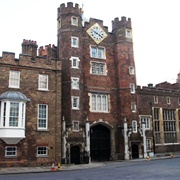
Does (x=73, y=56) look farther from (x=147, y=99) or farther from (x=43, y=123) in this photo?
(x=147, y=99)

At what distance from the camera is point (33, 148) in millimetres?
26812

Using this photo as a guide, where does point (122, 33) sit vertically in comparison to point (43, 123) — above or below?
above

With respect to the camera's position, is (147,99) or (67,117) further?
(147,99)

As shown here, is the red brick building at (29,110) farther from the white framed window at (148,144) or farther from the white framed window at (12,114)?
the white framed window at (148,144)

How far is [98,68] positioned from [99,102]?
15.5 feet

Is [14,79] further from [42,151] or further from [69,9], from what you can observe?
[69,9]

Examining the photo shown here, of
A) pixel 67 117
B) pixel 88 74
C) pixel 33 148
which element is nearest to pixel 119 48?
pixel 88 74

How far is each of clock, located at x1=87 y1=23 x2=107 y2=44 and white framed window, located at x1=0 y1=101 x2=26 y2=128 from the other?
15.1 m

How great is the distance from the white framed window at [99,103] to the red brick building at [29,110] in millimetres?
6516

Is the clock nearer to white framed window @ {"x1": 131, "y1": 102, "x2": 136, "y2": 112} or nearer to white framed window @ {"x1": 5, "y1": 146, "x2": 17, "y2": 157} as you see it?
white framed window @ {"x1": 131, "y1": 102, "x2": 136, "y2": 112}

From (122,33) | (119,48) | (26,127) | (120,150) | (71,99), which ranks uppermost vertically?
(122,33)

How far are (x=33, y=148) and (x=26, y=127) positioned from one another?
2263 millimetres

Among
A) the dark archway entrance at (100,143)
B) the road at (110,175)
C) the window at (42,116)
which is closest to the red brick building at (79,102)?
the dark archway entrance at (100,143)

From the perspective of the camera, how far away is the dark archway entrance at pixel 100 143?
33.6 metres
